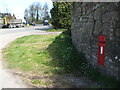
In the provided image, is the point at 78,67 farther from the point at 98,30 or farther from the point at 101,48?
the point at 98,30

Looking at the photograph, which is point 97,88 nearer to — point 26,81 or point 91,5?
point 26,81

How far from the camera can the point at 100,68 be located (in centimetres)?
536

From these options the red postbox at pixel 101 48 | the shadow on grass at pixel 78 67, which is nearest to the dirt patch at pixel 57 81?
the shadow on grass at pixel 78 67

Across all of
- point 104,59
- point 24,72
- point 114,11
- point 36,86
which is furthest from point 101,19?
point 24,72

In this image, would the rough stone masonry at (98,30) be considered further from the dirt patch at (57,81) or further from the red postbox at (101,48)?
the dirt patch at (57,81)

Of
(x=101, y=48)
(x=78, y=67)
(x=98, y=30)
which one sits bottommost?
(x=78, y=67)

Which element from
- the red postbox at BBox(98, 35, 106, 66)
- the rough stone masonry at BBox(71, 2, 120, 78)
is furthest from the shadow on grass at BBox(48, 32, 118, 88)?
the red postbox at BBox(98, 35, 106, 66)

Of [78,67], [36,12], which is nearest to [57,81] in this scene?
[78,67]

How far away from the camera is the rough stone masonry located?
4691mm

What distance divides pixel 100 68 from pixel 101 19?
154 cm

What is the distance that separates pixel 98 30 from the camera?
18.0 ft

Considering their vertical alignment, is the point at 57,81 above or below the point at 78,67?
below

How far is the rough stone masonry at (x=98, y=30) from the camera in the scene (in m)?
4.69

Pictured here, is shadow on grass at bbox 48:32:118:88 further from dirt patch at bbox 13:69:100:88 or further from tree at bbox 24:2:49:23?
tree at bbox 24:2:49:23
